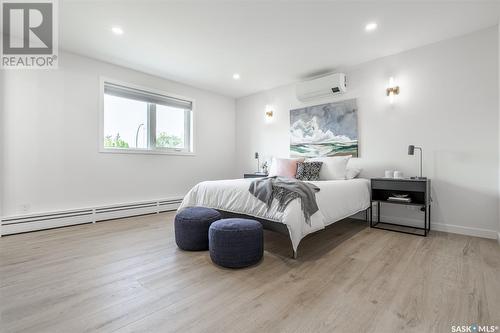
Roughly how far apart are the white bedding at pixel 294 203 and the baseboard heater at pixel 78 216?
1.42 metres

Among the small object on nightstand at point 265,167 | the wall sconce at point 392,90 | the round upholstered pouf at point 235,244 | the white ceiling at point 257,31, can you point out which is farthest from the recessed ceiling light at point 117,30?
the wall sconce at point 392,90

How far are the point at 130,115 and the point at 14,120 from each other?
1.47 metres

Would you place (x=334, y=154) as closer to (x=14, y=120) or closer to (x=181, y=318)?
(x=181, y=318)

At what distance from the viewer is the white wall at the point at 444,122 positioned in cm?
276

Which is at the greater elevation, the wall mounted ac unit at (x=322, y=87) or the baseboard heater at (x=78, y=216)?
the wall mounted ac unit at (x=322, y=87)

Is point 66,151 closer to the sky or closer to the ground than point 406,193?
closer to the sky

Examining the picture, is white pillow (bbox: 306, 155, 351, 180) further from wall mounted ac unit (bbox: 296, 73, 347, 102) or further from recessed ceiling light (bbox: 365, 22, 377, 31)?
recessed ceiling light (bbox: 365, 22, 377, 31)

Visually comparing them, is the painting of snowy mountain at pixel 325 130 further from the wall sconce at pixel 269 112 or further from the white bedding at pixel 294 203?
the white bedding at pixel 294 203

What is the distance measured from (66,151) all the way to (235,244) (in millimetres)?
2998

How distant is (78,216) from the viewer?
3.38 metres

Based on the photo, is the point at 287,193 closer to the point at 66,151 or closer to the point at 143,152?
the point at 143,152

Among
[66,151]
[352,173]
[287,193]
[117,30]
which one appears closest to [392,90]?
[352,173]

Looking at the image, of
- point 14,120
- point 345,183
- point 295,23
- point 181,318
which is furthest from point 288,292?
point 14,120

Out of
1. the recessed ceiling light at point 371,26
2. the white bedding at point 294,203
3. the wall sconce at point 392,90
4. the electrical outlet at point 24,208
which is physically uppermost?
the recessed ceiling light at point 371,26
